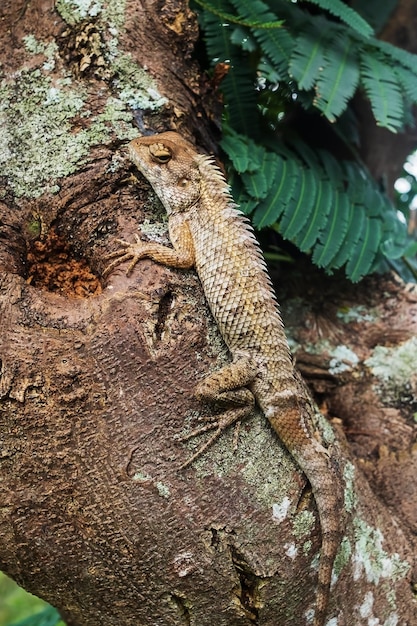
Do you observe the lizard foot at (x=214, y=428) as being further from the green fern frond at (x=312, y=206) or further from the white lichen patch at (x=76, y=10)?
the white lichen patch at (x=76, y=10)

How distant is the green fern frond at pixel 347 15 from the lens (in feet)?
9.91

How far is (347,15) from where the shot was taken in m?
3.05

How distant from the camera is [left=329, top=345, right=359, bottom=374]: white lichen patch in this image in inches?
133

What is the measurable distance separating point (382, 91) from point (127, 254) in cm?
170

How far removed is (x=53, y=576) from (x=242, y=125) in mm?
2527

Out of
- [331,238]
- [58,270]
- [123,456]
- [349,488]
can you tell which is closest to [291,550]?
[349,488]

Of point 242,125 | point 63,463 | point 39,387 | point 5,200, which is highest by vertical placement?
point 242,125

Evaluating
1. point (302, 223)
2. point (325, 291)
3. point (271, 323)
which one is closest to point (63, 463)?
point (271, 323)

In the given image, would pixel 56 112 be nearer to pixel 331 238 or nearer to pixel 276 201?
pixel 276 201

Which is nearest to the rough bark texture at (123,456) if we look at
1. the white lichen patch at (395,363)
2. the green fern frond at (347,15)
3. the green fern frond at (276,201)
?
the green fern frond at (276,201)

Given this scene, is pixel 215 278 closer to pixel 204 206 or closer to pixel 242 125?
pixel 204 206

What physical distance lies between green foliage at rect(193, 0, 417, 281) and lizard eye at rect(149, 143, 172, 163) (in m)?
0.43

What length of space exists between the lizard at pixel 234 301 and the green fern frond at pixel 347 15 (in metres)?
0.99

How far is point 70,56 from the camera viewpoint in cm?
270
